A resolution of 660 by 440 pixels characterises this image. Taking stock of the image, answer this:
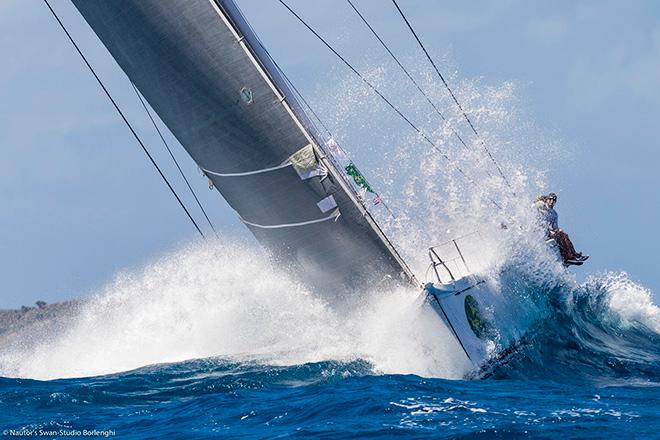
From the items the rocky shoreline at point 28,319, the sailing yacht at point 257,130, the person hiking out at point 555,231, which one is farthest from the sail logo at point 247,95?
the rocky shoreline at point 28,319

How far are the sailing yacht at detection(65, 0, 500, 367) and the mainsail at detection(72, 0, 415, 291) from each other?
1 centimetres

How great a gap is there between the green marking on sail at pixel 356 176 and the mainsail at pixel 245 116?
233 millimetres

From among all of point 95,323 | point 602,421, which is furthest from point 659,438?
point 95,323

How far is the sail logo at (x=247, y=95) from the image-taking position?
10.7 m

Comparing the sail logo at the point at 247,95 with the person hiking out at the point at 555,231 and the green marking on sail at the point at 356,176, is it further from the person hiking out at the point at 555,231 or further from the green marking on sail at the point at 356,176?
the person hiking out at the point at 555,231

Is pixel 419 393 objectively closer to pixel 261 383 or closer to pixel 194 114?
pixel 261 383

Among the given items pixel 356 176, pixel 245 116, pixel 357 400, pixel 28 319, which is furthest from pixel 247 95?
pixel 28 319

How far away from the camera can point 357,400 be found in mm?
8148

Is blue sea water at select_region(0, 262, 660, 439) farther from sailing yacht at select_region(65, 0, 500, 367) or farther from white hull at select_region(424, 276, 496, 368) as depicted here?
sailing yacht at select_region(65, 0, 500, 367)

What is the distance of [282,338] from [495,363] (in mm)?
3416

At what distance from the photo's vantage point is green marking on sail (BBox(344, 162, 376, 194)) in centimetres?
1128

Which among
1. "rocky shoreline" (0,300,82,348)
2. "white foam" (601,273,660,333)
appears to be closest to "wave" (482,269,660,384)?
"white foam" (601,273,660,333)

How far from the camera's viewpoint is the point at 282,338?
495 inches

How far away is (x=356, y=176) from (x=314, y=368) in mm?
2560
